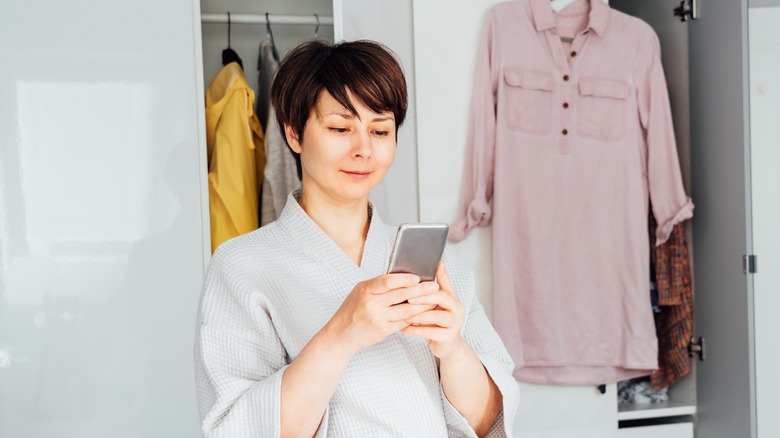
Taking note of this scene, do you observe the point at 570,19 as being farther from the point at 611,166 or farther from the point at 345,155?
the point at 345,155

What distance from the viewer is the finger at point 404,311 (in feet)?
3.25

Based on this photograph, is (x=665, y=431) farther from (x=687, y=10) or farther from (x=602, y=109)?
(x=687, y=10)

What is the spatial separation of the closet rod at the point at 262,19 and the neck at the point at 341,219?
59.3 inches

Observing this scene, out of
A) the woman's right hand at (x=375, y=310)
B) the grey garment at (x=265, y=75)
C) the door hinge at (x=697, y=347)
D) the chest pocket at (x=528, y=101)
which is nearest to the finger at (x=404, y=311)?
the woman's right hand at (x=375, y=310)

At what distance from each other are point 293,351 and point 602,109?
172 centimetres

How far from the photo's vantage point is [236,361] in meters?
1.09

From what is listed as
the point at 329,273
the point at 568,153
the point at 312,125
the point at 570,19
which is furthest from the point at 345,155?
the point at 570,19

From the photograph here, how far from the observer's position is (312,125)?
3.74 ft

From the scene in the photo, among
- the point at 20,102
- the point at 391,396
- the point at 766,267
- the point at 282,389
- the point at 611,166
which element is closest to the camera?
the point at 282,389

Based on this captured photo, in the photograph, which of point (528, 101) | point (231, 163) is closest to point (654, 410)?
point (528, 101)

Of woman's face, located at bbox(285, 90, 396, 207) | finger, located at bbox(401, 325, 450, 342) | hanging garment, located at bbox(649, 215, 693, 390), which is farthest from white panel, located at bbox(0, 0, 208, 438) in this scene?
hanging garment, located at bbox(649, 215, 693, 390)

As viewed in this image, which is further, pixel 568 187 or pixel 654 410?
pixel 654 410

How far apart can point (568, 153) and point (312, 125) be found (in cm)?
152

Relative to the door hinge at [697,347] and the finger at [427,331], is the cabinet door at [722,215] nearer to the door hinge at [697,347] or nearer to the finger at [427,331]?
the door hinge at [697,347]
